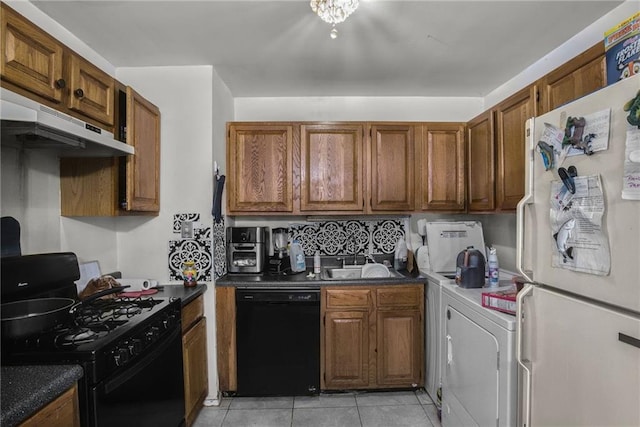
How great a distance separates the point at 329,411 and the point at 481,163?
2.08 meters

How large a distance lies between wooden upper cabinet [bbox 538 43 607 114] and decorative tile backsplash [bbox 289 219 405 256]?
4.75ft

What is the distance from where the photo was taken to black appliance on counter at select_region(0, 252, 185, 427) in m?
1.10

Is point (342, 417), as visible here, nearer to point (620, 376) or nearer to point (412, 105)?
point (620, 376)

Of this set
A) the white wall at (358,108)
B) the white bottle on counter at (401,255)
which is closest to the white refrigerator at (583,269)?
the white bottle on counter at (401,255)

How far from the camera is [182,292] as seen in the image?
6.41 feet

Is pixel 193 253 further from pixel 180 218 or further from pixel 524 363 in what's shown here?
pixel 524 363

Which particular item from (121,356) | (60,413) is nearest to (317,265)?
(121,356)

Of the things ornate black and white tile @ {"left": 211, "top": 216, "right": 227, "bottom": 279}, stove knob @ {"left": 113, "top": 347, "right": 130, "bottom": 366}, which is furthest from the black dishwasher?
stove knob @ {"left": 113, "top": 347, "right": 130, "bottom": 366}

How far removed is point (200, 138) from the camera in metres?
2.17

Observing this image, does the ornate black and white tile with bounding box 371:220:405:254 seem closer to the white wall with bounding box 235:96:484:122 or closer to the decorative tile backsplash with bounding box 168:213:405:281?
the decorative tile backsplash with bounding box 168:213:405:281

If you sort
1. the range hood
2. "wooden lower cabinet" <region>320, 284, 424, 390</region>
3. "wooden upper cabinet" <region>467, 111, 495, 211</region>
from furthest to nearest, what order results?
1. "wooden lower cabinet" <region>320, 284, 424, 390</region>
2. "wooden upper cabinet" <region>467, 111, 495, 211</region>
3. the range hood

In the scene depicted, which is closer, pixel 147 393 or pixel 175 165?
pixel 147 393

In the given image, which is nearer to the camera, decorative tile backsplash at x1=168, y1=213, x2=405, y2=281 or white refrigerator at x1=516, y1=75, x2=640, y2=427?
white refrigerator at x1=516, y1=75, x2=640, y2=427

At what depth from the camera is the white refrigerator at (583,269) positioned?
0.82 meters
